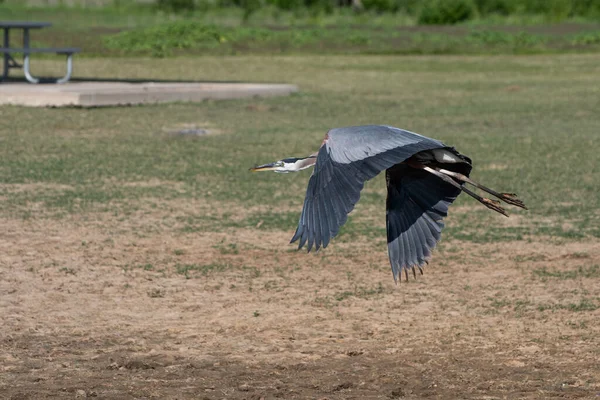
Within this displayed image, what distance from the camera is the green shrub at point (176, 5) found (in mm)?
47375

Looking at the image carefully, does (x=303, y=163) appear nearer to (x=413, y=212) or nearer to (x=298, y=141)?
(x=413, y=212)

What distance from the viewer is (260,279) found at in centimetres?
673

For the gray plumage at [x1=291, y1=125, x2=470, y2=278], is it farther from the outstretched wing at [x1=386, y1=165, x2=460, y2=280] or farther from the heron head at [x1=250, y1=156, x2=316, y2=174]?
the heron head at [x1=250, y1=156, x2=316, y2=174]

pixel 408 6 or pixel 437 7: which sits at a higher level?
pixel 437 7

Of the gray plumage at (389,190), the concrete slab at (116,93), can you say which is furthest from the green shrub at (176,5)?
the gray plumage at (389,190)

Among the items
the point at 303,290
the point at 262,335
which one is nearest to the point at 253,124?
the point at 303,290

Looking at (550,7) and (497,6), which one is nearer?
(550,7)

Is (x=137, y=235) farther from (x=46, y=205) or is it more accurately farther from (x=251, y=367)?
(x=251, y=367)

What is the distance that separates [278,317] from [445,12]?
1407 inches

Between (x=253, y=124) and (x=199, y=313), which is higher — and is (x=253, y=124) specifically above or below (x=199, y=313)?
below

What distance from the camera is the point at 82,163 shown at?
35.4 ft

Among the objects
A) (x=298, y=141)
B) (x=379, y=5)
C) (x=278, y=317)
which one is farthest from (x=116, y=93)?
(x=379, y=5)

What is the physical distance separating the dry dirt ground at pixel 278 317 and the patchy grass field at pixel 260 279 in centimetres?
2

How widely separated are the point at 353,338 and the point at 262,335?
474 mm
